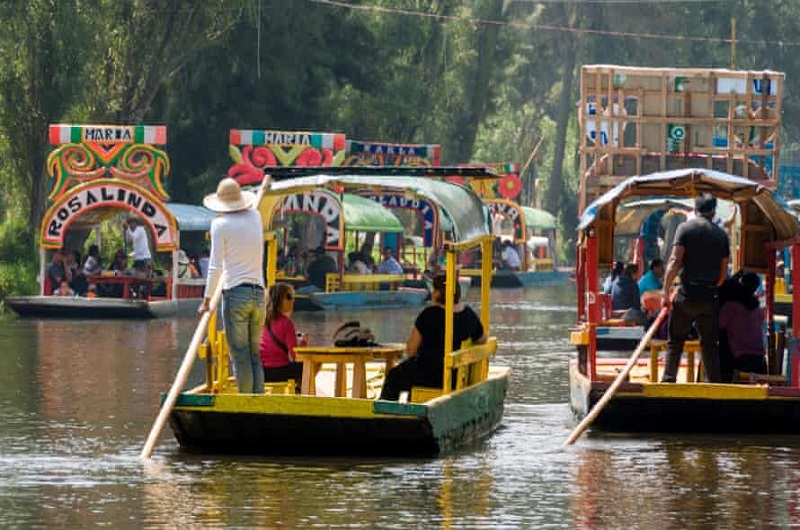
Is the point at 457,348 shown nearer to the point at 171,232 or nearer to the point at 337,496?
the point at 337,496

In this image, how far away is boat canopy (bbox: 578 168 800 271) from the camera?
17.3 m

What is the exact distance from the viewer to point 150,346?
2812cm

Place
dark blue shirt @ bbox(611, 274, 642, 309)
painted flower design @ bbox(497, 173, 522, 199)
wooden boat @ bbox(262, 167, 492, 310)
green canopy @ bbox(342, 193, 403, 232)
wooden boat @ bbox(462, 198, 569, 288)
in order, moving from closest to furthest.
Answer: dark blue shirt @ bbox(611, 274, 642, 309) < wooden boat @ bbox(262, 167, 492, 310) < green canopy @ bbox(342, 193, 403, 232) < wooden boat @ bbox(462, 198, 569, 288) < painted flower design @ bbox(497, 173, 522, 199)

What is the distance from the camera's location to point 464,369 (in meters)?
16.8

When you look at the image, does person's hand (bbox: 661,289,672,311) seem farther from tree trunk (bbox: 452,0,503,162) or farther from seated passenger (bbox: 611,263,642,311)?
tree trunk (bbox: 452,0,503,162)

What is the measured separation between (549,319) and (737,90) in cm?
920

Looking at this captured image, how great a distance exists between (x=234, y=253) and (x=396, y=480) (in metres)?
2.34

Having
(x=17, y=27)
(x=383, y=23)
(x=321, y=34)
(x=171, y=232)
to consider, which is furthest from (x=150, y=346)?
(x=383, y=23)

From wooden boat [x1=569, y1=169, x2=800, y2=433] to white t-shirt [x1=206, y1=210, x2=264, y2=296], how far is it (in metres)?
3.24

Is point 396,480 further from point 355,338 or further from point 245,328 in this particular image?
point 355,338

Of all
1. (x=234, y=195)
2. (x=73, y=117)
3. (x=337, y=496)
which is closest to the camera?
(x=337, y=496)

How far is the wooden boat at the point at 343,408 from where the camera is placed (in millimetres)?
15055

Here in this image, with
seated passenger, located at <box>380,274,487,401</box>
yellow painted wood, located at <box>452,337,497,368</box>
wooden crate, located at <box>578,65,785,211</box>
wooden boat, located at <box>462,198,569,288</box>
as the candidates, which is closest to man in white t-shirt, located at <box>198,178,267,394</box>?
seated passenger, located at <box>380,274,487,401</box>

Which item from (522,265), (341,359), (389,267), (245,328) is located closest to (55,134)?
(389,267)
